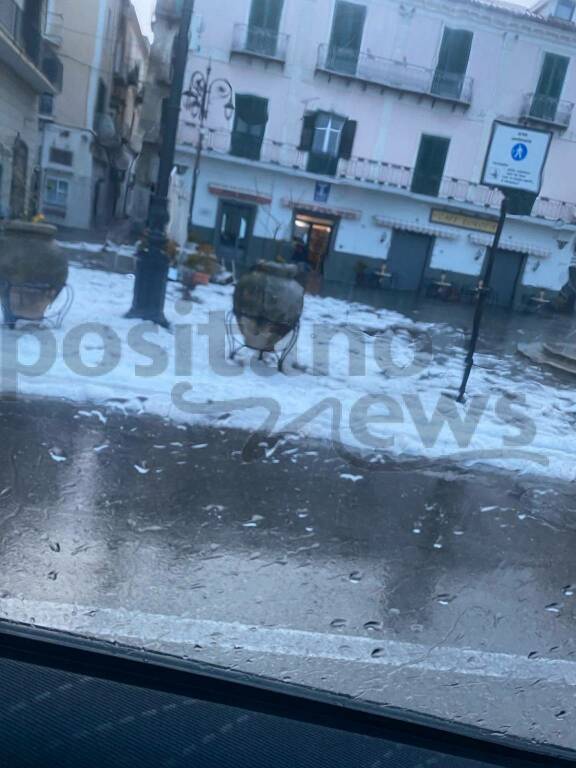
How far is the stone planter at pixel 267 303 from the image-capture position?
8.19 meters

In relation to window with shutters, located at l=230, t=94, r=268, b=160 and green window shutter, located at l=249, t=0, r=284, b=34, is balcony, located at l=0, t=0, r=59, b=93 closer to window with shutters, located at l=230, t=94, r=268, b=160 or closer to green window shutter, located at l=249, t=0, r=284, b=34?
window with shutters, located at l=230, t=94, r=268, b=160

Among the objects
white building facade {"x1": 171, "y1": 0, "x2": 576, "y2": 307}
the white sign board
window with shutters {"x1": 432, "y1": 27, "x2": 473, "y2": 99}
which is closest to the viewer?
the white sign board

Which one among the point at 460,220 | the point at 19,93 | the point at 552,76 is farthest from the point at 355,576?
the point at 552,76

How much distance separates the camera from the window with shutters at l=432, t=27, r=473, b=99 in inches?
993

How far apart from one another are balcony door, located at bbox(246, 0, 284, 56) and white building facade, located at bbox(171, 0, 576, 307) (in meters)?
0.05

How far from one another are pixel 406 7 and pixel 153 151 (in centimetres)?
1177

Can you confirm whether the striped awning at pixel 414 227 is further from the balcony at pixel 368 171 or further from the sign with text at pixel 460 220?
the balcony at pixel 368 171

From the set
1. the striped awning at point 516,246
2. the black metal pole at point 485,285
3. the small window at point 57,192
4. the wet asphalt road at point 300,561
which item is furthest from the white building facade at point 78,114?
the wet asphalt road at point 300,561

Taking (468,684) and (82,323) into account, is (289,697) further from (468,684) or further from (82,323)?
(82,323)

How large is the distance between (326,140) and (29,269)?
19.7m

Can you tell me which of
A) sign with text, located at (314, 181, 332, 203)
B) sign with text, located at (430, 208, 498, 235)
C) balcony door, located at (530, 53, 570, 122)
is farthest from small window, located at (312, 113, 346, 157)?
balcony door, located at (530, 53, 570, 122)

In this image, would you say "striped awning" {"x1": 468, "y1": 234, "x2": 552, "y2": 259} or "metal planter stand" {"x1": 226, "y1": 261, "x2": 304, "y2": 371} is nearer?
"metal planter stand" {"x1": 226, "y1": 261, "x2": 304, "y2": 371}

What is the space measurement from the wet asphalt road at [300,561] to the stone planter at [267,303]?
2.36 meters

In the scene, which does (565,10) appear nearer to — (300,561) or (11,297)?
(11,297)
